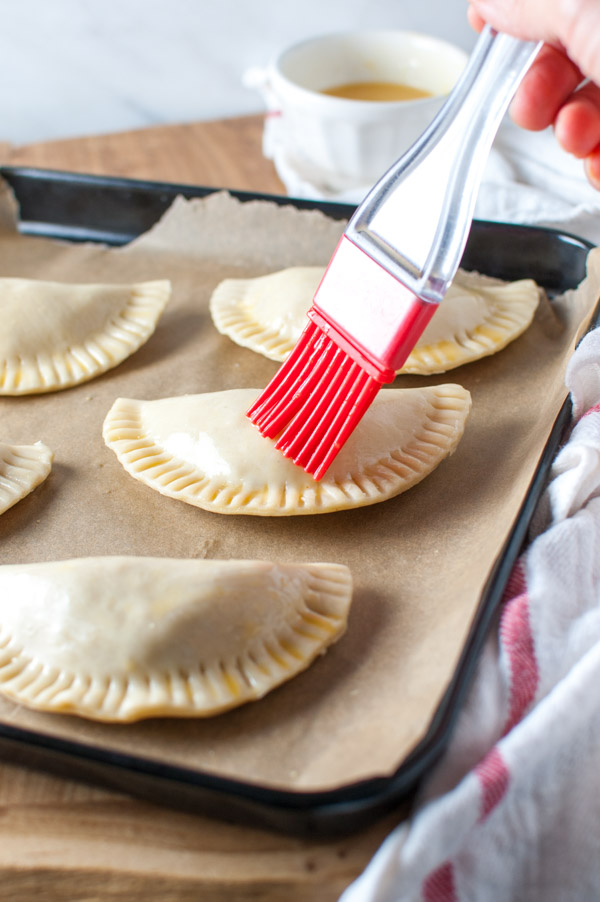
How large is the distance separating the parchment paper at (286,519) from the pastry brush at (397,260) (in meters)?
0.22

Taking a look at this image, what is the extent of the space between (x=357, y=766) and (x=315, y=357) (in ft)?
2.35

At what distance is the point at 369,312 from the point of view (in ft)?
4.74

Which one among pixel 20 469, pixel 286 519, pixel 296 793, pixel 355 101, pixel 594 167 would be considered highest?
pixel 594 167

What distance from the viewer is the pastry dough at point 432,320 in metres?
2.00

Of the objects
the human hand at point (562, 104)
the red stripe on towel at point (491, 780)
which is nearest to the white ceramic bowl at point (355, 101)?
the human hand at point (562, 104)

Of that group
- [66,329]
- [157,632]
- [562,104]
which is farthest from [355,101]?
[157,632]

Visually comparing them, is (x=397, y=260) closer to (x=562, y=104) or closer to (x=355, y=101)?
(x=562, y=104)

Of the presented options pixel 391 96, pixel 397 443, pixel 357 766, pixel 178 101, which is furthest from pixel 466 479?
pixel 178 101

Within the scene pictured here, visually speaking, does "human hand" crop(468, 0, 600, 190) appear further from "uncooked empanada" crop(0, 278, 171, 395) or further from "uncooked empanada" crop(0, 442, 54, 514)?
"uncooked empanada" crop(0, 442, 54, 514)

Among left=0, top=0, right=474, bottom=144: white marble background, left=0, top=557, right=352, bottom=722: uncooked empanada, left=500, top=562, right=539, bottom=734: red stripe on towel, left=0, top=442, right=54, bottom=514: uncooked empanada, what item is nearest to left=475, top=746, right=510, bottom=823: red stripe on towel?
left=500, top=562, right=539, bottom=734: red stripe on towel

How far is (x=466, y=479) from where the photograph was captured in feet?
5.63

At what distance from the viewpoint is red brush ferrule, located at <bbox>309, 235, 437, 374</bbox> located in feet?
4.57

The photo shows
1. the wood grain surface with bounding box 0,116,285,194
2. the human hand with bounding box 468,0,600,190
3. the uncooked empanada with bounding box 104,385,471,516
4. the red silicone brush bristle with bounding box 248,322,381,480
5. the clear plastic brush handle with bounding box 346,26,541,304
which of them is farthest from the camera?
the wood grain surface with bounding box 0,116,285,194

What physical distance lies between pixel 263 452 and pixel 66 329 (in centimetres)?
73
